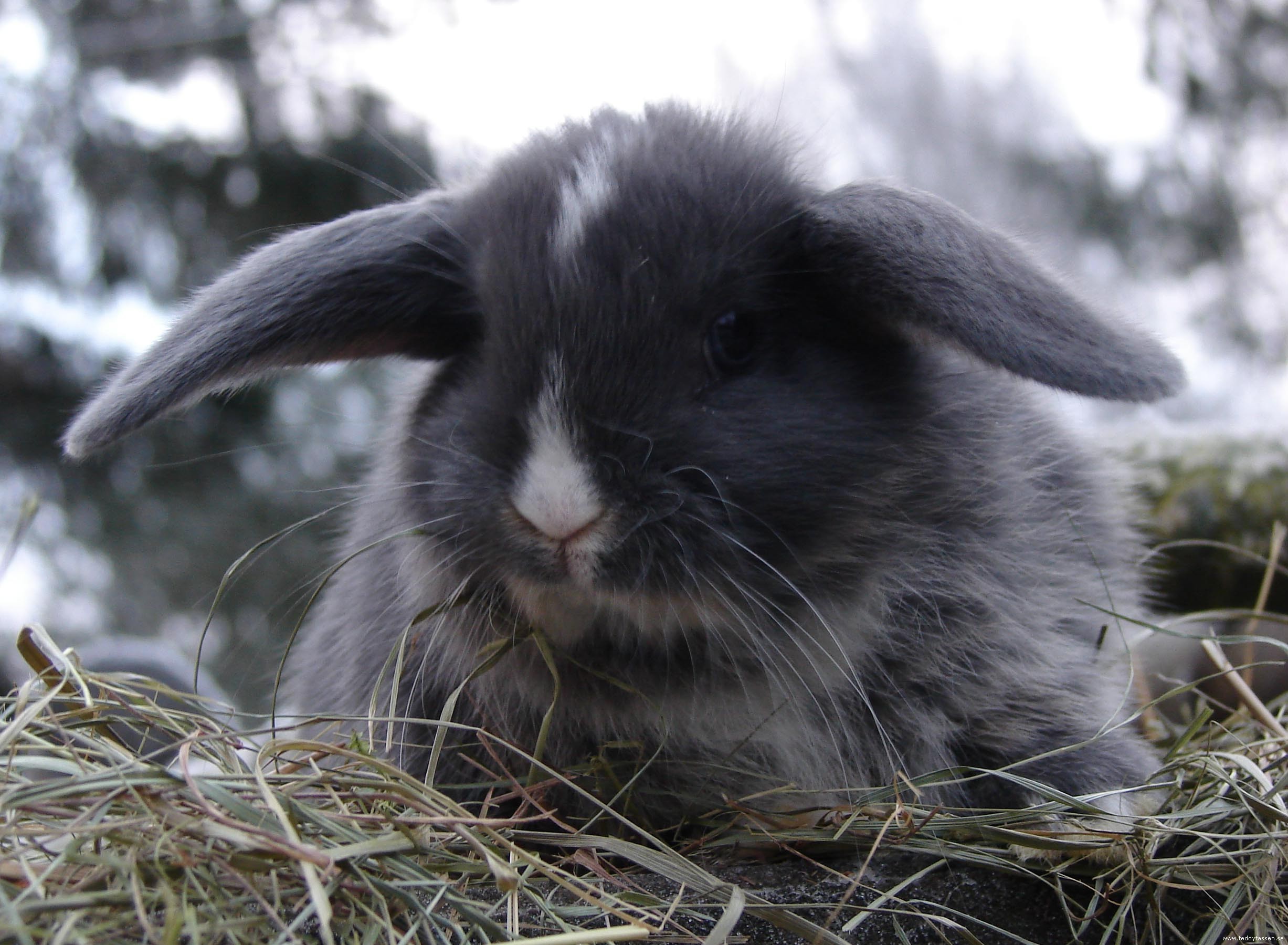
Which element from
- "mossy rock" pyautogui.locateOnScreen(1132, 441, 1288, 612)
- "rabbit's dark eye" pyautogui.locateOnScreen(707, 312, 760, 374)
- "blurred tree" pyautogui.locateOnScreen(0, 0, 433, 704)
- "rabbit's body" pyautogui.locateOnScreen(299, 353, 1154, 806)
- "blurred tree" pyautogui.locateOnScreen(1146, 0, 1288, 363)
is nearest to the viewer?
"rabbit's dark eye" pyautogui.locateOnScreen(707, 312, 760, 374)

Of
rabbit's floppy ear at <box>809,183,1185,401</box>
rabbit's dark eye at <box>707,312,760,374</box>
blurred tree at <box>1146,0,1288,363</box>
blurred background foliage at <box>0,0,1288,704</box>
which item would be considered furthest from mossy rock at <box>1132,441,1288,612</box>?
blurred tree at <box>1146,0,1288,363</box>

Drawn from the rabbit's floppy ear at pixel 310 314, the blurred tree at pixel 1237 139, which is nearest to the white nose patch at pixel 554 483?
the rabbit's floppy ear at pixel 310 314

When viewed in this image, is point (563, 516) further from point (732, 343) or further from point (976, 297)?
point (976, 297)

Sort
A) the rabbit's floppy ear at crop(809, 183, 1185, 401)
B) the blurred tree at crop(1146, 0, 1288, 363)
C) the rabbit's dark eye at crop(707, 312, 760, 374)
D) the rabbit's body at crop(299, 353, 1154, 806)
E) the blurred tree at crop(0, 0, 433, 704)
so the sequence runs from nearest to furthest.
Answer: the rabbit's floppy ear at crop(809, 183, 1185, 401) → the rabbit's dark eye at crop(707, 312, 760, 374) → the rabbit's body at crop(299, 353, 1154, 806) → the blurred tree at crop(0, 0, 433, 704) → the blurred tree at crop(1146, 0, 1288, 363)

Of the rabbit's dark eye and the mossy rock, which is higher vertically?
the rabbit's dark eye

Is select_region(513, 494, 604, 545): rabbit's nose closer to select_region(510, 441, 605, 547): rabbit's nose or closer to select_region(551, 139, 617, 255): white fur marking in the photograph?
select_region(510, 441, 605, 547): rabbit's nose

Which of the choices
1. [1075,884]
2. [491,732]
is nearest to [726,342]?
[491,732]
